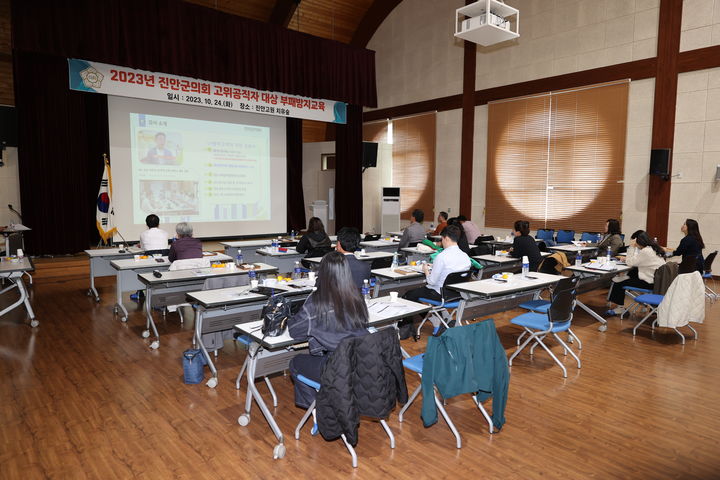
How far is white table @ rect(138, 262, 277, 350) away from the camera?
15.7 feet

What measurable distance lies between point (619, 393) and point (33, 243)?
33.4ft

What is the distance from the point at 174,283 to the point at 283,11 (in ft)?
34.6

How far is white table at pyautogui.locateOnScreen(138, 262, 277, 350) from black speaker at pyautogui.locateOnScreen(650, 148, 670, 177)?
7.68m

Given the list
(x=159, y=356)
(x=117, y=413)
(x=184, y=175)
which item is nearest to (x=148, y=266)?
(x=159, y=356)

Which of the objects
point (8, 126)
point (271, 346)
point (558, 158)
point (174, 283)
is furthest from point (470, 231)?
point (8, 126)

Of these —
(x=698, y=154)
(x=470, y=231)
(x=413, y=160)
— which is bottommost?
(x=470, y=231)

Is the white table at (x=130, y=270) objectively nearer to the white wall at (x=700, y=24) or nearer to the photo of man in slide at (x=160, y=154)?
the photo of man in slide at (x=160, y=154)

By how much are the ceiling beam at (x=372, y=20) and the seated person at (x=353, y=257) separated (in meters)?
11.3

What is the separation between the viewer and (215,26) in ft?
32.6

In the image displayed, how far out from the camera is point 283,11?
13.0 meters

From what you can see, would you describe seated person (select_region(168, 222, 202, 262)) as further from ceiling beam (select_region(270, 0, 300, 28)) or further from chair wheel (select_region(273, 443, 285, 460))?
ceiling beam (select_region(270, 0, 300, 28))

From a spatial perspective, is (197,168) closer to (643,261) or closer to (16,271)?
(16,271)

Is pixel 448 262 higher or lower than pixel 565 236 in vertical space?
higher

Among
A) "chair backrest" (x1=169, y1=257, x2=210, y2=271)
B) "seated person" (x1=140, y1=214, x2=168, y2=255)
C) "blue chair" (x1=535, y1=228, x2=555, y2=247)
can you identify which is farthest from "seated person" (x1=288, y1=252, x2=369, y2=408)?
"blue chair" (x1=535, y1=228, x2=555, y2=247)
